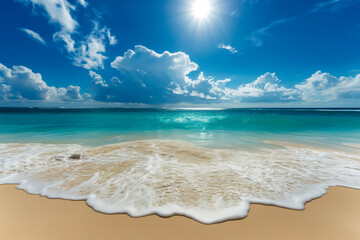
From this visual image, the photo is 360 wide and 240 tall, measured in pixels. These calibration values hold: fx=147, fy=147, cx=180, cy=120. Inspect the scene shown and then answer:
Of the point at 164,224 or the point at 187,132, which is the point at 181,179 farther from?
the point at 187,132

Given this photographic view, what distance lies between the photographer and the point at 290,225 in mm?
2660

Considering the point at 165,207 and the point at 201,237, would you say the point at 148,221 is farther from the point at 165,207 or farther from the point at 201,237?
the point at 201,237

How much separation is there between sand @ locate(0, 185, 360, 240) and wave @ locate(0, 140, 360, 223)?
20 centimetres

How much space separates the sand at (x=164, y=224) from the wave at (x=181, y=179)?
0.20m

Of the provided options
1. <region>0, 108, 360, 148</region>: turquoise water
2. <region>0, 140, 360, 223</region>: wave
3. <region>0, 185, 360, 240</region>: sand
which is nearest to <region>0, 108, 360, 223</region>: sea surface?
<region>0, 140, 360, 223</region>: wave

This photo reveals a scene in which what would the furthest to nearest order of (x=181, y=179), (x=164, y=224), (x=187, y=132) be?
(x=187, y=132)
(x=181, y=179)
(x=164, y=224)

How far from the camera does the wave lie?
3193mm

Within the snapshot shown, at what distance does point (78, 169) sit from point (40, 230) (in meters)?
2.77

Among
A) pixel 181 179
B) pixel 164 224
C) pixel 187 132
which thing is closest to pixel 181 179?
pixel 181 179

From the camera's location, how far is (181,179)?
4.32 metres

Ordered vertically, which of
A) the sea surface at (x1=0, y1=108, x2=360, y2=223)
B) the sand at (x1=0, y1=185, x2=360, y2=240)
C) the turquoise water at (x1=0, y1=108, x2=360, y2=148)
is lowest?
the turquoise water at (x1=0, y1=108, x2=360, y2=148)

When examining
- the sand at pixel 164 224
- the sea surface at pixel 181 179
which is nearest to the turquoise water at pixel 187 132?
the sea surface at pixel 181 179

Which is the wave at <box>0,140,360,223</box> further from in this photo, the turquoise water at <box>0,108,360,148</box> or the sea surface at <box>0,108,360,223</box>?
the turquoise water at <box>0,108,360,148</box>

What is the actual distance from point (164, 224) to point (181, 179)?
1694 millimetres
